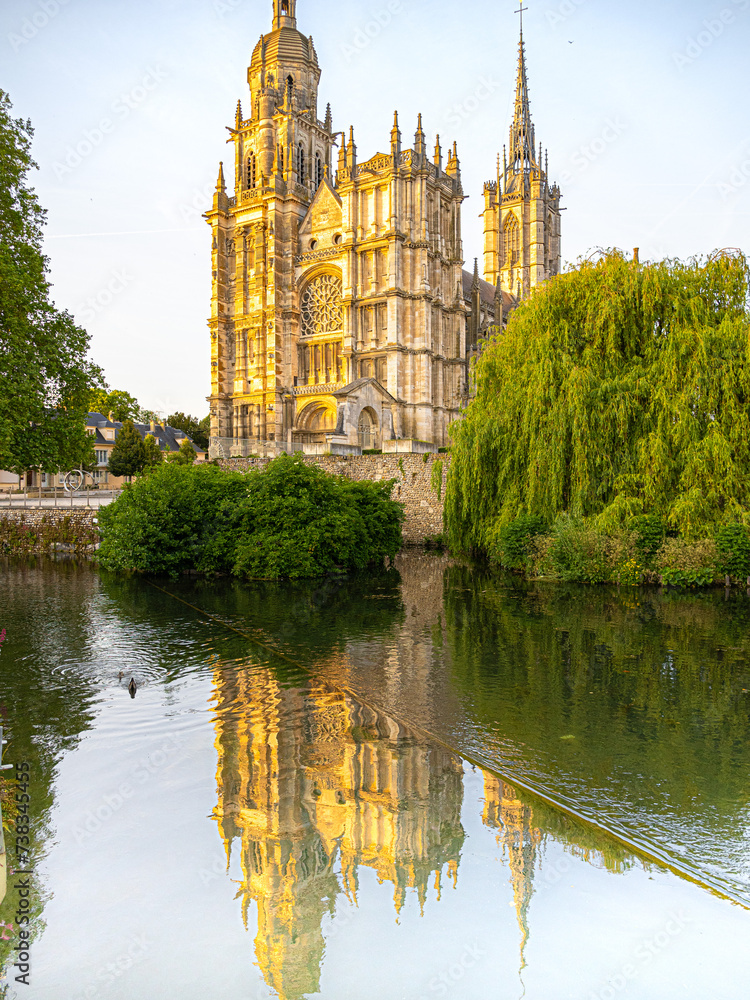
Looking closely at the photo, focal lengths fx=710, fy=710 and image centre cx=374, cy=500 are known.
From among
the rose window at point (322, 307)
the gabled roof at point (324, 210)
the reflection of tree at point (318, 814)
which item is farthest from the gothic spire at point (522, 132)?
the reflection of tree at point (318, 814)

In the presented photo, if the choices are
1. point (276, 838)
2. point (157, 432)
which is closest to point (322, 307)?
point (157, 432)

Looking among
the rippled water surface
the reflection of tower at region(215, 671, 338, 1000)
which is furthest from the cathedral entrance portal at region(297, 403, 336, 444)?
the reflection of tower at region(215, 671, 338, 1000)

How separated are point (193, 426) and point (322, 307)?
34026 mm

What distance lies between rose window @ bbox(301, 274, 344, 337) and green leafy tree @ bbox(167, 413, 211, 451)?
28413 mm

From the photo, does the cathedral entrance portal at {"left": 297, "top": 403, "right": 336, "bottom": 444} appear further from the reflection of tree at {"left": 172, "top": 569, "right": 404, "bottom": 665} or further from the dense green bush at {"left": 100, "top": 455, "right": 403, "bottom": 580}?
the reflection of tree at {"left": 172, "top": 569, "right": 404, "bottom": 665}

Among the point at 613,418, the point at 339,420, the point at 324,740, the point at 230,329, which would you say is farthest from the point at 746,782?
the point at 230,329

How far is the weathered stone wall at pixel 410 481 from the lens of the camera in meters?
25.1

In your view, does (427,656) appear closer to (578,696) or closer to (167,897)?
(578,696)

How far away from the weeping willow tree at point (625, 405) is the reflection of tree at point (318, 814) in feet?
32.0

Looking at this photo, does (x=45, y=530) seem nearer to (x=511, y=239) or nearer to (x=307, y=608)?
(x=307, y=608)

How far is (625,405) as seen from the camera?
14430mm

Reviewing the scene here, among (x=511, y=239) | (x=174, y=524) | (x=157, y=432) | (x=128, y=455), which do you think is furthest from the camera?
(x=157, y=432)

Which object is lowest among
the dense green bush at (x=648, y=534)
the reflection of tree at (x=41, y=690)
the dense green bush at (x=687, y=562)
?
the reflection of tree at (x=41, y=690)

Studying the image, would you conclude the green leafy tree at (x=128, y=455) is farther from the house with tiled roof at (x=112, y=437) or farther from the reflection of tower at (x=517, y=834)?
the reflection of tower at (x=517, y=834)
